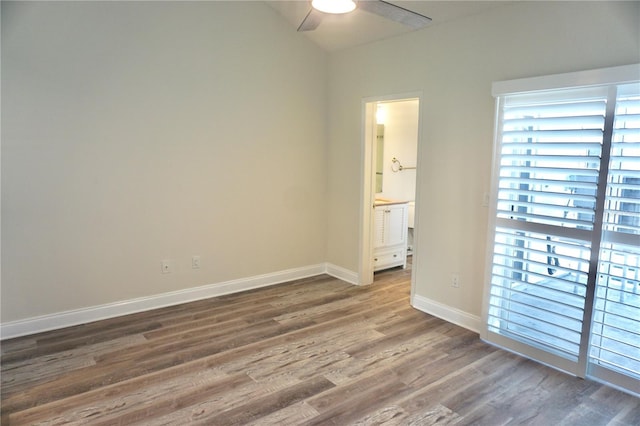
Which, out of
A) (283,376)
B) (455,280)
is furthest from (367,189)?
(283,376)

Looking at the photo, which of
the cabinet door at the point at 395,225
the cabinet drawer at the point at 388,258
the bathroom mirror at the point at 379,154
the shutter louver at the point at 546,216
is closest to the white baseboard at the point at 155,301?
the cabinet drawer at the point at 388,258

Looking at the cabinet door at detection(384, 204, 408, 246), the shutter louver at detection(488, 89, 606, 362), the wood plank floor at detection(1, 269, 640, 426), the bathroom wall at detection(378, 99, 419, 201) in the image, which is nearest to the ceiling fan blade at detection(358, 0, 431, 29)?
the shutter louver at detection(488, 89, 606, 362)

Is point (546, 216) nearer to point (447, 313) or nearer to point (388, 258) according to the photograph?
point (447, 313)

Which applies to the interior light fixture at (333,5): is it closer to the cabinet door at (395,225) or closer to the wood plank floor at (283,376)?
the wood plank floor at (283,376)

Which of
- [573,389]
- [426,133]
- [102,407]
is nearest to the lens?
[102,407]

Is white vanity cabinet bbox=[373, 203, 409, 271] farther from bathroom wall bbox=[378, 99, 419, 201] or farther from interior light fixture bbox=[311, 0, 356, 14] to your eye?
interior light fixture bbox=[311, 0, 356, 14]

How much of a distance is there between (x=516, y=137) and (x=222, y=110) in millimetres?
2764

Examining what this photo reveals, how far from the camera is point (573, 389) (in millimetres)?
2643

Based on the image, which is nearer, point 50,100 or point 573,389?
point 573,389

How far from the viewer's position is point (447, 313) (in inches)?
146

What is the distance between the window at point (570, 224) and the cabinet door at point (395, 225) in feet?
6.34

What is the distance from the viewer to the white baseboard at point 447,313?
3.48m

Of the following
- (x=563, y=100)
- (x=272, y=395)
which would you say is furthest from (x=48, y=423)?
(x=563, y=100)

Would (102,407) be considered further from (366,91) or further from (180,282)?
(366,91)
